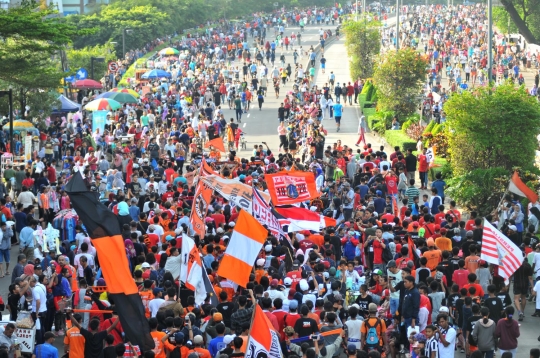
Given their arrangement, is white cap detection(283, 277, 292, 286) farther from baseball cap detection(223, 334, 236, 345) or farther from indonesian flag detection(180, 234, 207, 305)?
baseball cap detection(223, 334, 236, 345)

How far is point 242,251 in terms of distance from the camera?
55.6 ft

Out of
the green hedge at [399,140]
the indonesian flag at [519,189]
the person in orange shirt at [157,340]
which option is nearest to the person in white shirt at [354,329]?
the person in orange shirt at [157,340]

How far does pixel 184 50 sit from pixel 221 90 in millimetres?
19930

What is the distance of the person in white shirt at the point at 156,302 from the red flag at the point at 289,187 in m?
6.12

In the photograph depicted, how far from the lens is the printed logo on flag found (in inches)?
871

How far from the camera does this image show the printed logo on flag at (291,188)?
22.1m

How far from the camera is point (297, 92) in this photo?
160 feet

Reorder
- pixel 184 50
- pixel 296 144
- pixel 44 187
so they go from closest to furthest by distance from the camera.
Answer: pixel 44 187 < pixel 296 144 < pixel 184 50

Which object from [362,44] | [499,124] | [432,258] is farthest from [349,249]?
[362,44]

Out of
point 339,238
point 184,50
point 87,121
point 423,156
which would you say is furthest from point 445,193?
point 184,50

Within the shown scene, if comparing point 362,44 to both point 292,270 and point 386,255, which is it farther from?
point 292,270

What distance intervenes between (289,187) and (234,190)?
1.61 meters

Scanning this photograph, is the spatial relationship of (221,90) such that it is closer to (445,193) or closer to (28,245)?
(445,193)

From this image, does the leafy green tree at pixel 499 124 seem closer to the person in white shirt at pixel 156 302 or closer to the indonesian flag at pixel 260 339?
the person in white shirt at pixel 156 302
